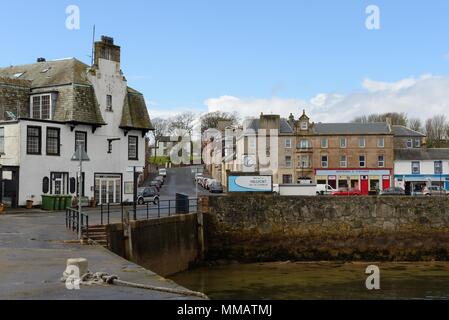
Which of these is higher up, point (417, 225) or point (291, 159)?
point (291, 159)

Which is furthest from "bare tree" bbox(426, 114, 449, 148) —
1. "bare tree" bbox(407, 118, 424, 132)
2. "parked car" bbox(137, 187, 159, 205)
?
"parked car" bbox(137, 187, 159, 205)

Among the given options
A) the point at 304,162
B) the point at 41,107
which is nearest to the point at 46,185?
the point at 41,107

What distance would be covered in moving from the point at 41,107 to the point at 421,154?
48.3 m

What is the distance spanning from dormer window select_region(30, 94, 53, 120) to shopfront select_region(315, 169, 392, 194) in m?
40.4

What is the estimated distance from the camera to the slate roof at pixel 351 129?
71062mm

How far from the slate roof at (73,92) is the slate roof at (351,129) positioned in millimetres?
33422

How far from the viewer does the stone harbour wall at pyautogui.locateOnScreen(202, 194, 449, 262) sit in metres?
32.2

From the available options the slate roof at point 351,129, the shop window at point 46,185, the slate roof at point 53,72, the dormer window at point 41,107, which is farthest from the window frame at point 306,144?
the shop window at point 46,185

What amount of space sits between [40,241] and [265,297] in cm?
814

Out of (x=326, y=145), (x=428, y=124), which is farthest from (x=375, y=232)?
(x=428, y=124)

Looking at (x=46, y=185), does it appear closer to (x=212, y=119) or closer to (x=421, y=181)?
(x=421, y=181)

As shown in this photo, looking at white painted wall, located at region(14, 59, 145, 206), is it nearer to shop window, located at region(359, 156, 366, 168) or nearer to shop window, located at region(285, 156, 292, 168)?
shop window, located at region(285, 156, 292, 168)

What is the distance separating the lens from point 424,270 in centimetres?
2955
